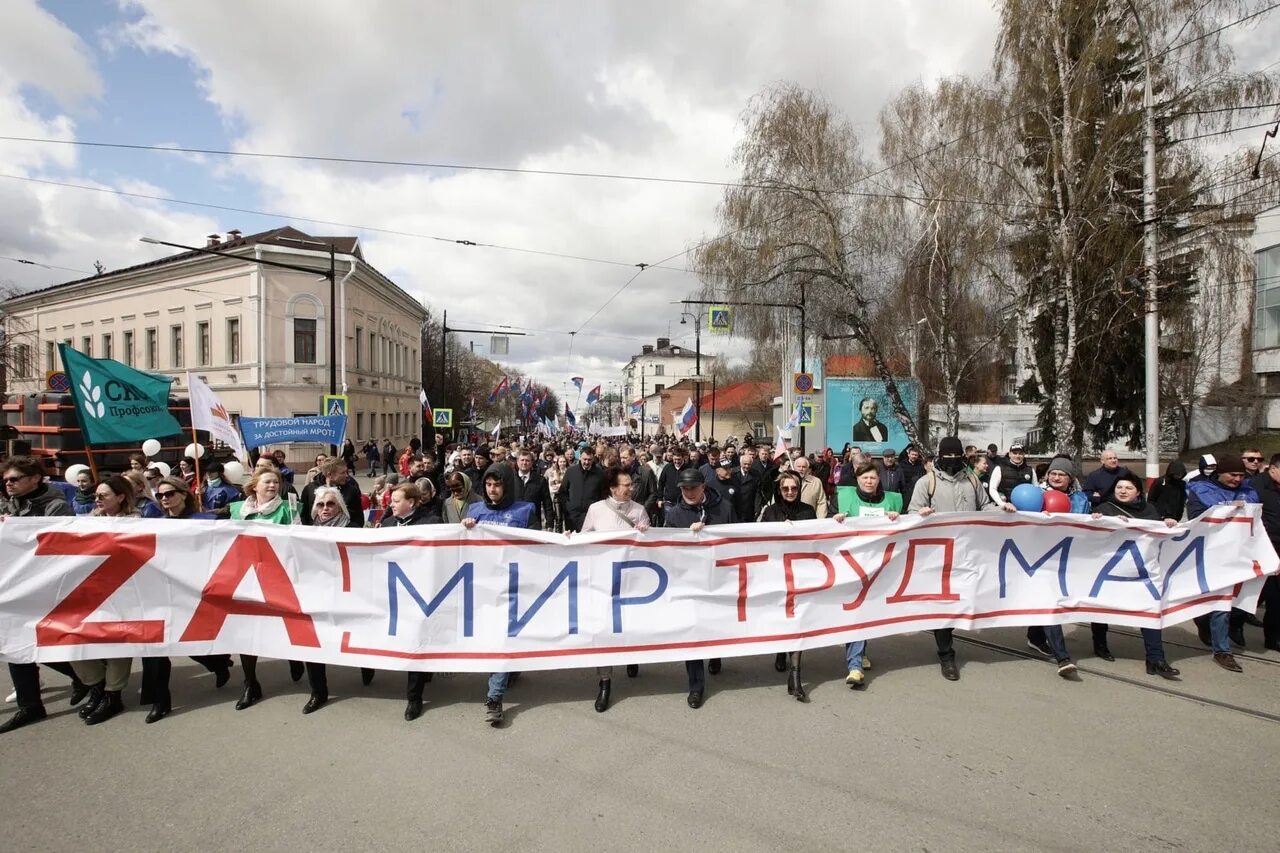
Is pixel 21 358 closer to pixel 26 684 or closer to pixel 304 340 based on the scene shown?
pixel 304 340

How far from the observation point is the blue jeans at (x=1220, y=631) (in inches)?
216

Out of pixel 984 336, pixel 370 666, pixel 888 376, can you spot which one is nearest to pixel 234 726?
pixel 370 666

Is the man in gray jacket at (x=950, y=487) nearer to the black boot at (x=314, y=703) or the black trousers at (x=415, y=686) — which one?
the black trousers at (x=415, y=686)

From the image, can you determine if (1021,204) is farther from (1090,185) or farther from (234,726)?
(234,726)

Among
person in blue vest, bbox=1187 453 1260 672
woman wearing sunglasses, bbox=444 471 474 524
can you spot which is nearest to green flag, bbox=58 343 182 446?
woman wearing sunglasses, bbox=444 471 474 524

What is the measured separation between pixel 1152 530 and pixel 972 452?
544 centimetres

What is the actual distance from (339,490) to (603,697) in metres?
3.50

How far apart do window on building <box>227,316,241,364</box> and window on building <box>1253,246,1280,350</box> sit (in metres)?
50.7

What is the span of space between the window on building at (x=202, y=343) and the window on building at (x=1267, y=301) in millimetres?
52759

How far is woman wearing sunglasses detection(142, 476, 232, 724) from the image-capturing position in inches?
175

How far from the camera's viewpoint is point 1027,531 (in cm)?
554

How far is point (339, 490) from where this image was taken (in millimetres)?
6590

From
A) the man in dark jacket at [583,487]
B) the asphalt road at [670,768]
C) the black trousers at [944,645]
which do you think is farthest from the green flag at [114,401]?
the black trousers at [944,645]

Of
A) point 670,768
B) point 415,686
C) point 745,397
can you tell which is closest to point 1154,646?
point 670,768
